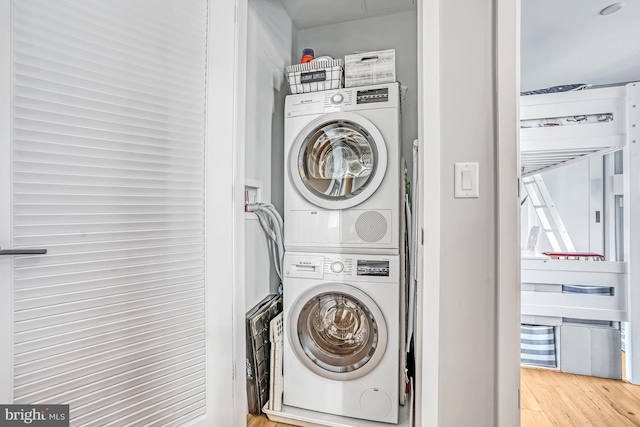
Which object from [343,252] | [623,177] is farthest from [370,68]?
[623,177]

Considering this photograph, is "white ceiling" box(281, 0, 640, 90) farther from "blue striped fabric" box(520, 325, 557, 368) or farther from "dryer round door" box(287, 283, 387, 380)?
"blue striped fabric" box(520, 325, 557, 368)

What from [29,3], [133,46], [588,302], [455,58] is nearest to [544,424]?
[588,302]

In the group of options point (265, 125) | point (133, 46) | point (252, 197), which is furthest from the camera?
point (265, 125)

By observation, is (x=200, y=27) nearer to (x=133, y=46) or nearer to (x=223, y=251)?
(x=133, y=46)

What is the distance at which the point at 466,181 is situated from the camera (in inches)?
44.3

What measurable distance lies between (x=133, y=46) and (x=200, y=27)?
14.0 inches

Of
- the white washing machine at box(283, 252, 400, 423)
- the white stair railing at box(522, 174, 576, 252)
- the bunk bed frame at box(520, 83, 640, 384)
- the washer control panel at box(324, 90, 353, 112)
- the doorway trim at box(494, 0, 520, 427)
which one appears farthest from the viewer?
the white stair railing at box(522, 174, 576, 252)

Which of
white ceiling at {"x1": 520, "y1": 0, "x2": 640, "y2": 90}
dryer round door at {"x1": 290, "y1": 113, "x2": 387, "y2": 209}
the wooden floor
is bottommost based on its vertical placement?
the wooden floor

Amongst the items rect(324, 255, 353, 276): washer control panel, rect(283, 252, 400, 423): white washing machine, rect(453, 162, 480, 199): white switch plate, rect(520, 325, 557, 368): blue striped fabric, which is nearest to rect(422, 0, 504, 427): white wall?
rect(453, 162, 480, 199): white switch plate

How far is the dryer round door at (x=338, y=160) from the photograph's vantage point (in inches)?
66.4

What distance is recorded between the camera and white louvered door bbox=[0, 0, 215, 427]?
86 cm

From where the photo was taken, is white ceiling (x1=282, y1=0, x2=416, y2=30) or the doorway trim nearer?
the doorway trim

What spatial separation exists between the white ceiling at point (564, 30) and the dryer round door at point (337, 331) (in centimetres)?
199

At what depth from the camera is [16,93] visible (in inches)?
33.4
